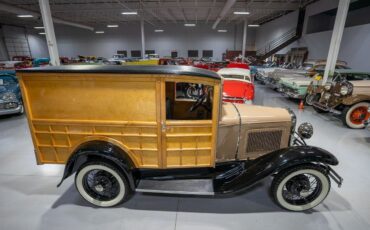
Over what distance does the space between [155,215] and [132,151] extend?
2.95 ft

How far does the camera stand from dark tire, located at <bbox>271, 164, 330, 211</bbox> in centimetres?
240

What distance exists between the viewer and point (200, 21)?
25.0m

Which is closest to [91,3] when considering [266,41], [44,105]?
[44,105]

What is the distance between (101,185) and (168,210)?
0.98m

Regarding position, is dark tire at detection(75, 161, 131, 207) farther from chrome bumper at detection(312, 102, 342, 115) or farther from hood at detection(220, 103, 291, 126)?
chrome bumper at detection(312, 102, 342, 115)

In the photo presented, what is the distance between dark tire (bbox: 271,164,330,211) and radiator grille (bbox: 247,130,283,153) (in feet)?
1.46

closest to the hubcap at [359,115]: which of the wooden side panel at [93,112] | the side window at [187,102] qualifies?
the side window at [187,102]

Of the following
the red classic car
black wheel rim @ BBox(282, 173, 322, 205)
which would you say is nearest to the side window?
black wheel rim @ BBox(282, 173, 322, 205)

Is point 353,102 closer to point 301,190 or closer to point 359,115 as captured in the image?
point 359,115

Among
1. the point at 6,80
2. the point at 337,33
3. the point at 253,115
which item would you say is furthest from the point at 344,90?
the point at 6,80

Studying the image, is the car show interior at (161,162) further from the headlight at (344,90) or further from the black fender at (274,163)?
the headlight at (344,90)

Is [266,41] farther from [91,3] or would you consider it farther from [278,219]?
[278,219]

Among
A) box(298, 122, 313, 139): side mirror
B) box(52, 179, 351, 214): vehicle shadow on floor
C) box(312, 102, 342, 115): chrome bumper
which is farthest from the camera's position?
box(312, 102, 342, 115): chrome bumper

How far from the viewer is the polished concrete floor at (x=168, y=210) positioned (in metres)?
2.40
